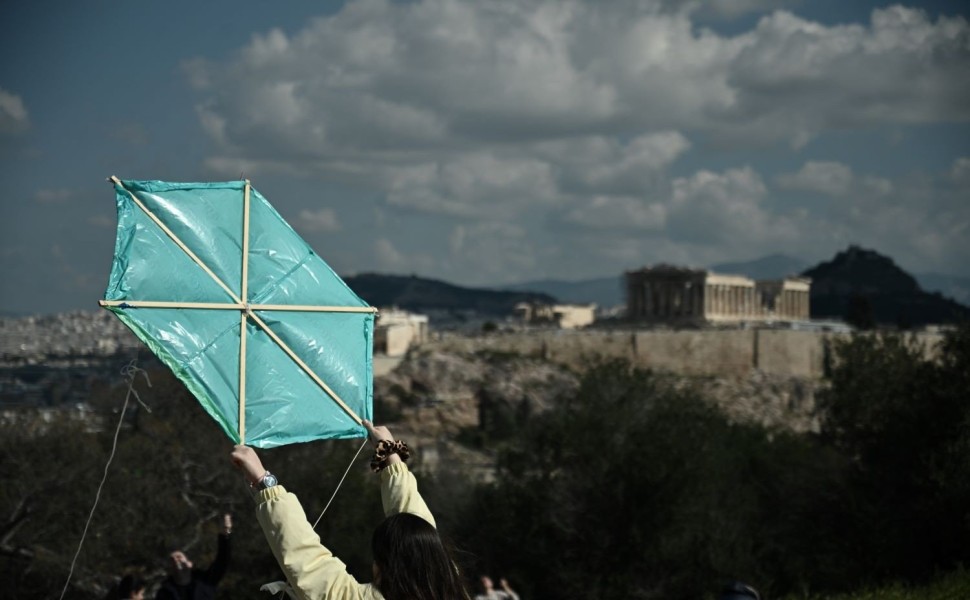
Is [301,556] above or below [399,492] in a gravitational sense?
below

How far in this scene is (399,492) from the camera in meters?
4.65

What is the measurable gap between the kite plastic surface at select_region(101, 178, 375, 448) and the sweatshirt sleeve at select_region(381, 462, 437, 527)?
115cm

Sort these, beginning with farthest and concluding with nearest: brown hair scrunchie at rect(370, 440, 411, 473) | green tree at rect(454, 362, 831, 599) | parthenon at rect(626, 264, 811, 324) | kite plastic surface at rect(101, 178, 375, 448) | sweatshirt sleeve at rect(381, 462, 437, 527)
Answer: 1. parthenon at rect(626, 264, 811, 324)
2. green tree at rect(454, 362, 831, 599)
3. kite plastic surface at rect(101, 178, 375, 448)
4. brown hair scrunchie at rect(370, 440, 411, 473)
5. sweatshirt sleeve at rect(381, 462, 437, 527)

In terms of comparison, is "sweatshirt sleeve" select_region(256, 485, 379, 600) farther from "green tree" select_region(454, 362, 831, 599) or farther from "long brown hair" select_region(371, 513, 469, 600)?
"green tree" select_region(454, 362, 831, 599)

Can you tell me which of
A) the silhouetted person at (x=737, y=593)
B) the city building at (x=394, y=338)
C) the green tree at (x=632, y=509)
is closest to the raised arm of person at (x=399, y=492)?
the silhouetted person at (x=737, y=593)

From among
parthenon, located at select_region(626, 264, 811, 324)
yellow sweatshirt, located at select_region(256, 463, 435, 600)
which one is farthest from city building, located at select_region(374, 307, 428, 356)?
yellow sweatshirt, located at select_region(256, 463, 435, 600)

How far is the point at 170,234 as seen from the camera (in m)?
6.11

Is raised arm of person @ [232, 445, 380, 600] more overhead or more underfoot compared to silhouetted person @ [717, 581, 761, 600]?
more overhead

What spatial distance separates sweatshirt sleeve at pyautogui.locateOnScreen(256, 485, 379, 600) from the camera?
390 centimetres

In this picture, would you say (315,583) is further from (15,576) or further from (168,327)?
(15,576)

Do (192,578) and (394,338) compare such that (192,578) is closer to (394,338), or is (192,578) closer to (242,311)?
(242,311)

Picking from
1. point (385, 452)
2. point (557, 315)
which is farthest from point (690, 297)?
point (385, 452)

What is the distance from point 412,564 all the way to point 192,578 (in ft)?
15.4

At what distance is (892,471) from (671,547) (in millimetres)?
A: 5488
